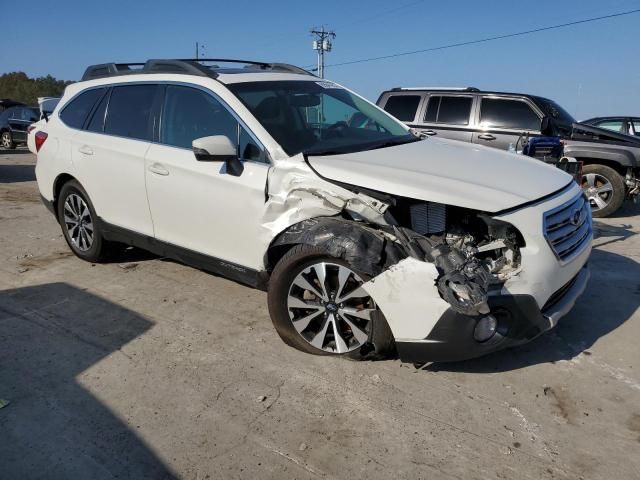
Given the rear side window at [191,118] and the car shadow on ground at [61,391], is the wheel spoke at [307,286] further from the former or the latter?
the car shadow on ground at [61,391]

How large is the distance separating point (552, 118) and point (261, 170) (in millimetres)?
6155

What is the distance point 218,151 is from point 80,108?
2.50 meters

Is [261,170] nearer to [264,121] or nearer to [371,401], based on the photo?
[264,121]

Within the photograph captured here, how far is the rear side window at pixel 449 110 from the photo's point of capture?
27.9 ft

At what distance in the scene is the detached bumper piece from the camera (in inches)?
115

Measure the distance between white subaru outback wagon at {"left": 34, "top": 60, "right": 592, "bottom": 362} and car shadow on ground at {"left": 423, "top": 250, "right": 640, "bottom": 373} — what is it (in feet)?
1.44

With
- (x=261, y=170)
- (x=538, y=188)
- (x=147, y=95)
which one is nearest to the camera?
(x=538, y=188)

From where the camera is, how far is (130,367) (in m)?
3.44

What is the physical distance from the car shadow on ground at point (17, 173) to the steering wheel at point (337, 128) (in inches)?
386

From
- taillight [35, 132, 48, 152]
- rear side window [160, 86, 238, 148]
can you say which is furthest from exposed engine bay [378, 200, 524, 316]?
taillight [35, 132, 48, 152]

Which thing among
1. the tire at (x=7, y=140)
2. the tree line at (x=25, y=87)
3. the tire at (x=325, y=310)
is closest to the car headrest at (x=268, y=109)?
the tire at (x=325, y=310)

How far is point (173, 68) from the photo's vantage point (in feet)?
14.3

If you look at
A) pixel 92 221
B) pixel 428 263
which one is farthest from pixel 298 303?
pixel 92 221

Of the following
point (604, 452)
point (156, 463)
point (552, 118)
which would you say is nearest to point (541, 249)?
point (604, 452)
